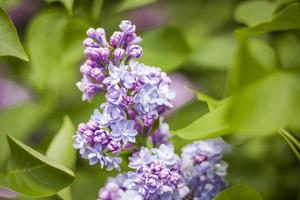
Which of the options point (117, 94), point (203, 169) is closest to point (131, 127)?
point (117, 94)

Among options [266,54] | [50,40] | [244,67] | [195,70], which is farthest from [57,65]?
[244,67]

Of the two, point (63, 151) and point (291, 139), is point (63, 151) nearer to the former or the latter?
point (63, 151)

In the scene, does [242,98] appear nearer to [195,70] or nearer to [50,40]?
[50,40]

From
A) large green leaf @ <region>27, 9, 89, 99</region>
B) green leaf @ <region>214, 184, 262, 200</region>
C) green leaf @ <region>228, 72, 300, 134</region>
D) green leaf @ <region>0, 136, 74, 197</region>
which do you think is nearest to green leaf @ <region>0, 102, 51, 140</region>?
large green leaf @ <region>27, 9, 89, 99</region>

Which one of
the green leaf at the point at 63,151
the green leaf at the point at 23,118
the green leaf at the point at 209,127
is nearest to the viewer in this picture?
the green leaf at the point at 209,127

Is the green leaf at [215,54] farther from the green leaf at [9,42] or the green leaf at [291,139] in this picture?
the green leaf at [9,42]

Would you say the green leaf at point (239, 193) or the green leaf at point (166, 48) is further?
the green leaf at point (166, 48)

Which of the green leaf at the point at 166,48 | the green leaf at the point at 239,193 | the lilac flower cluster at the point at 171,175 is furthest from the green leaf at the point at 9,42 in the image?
the green leaf at the point at 166,48

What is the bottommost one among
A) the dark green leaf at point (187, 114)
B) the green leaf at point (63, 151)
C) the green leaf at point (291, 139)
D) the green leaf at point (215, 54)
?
the dark green leaf at point (187, 114)
